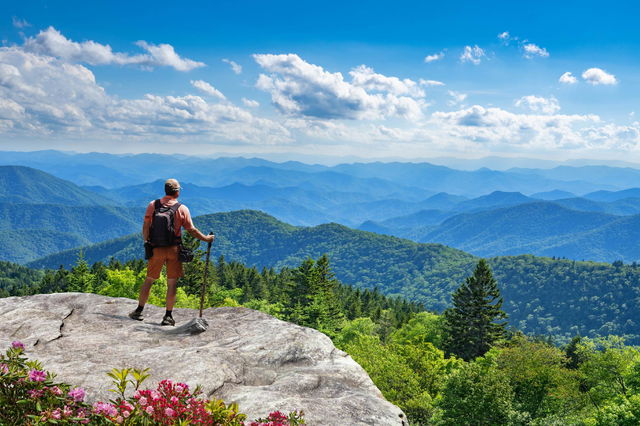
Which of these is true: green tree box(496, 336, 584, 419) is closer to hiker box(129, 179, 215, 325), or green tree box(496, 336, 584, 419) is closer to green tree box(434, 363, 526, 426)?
green tree box(434, 363, 526, 426)

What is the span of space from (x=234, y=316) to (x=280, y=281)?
337ft

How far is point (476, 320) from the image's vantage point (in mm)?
56594

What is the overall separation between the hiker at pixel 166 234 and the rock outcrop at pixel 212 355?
48.2 inches

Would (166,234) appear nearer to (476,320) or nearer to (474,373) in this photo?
(474,373)

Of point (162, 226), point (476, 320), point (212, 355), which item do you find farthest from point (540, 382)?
point (162, 226)

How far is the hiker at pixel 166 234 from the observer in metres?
11.6

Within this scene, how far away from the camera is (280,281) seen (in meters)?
114

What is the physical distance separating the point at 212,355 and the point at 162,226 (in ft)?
14.3

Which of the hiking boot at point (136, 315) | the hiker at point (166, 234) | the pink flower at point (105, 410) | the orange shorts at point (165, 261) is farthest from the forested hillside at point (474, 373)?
the pink flower at point (105, 410)

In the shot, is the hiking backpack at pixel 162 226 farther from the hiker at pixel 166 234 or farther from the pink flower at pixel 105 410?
the pink flower at pixel 105 410

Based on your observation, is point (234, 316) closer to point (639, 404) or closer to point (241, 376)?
point (241, 376)

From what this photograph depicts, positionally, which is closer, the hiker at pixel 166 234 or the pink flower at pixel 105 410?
the pink flower at pixel 105 410

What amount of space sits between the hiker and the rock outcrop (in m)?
1.22

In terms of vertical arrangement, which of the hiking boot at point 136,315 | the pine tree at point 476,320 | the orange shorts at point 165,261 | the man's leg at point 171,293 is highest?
the orange shorts at point 165,261
